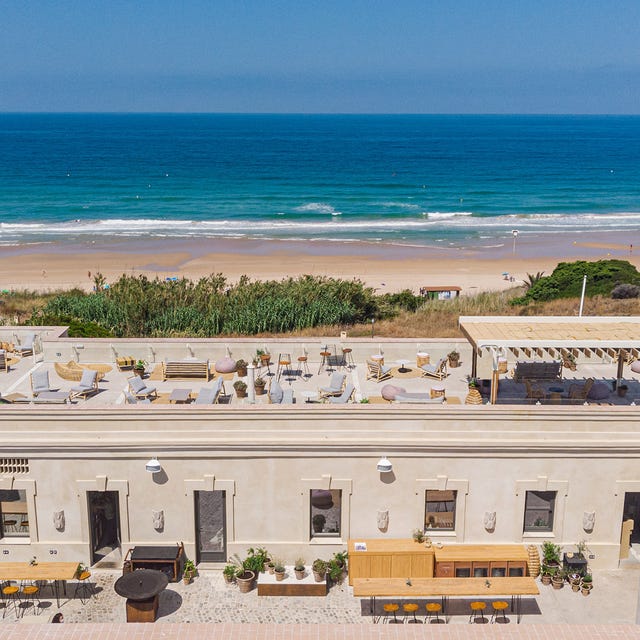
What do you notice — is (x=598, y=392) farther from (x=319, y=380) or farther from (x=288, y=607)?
(x=288, y=607)

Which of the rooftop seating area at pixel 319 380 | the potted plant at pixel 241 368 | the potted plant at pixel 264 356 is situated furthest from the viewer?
the potted plant at pixel 264 356

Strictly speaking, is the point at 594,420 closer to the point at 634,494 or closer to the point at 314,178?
the point at 634,494

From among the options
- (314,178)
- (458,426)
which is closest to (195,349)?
(458,426)

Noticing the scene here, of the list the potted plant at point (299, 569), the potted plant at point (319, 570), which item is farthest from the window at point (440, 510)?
the potted plant at point (299, 569)

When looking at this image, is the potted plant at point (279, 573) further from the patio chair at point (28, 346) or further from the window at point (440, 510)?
the patio chair at point (28, 346)

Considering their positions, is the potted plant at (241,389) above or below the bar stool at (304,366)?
below

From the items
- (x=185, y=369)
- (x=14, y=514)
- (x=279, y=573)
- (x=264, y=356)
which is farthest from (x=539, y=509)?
(x=14, y=514)
